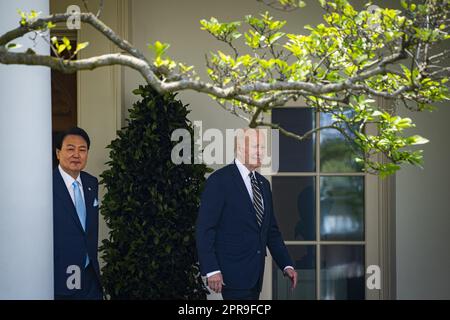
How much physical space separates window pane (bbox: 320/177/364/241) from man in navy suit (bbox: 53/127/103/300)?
7.56 ft

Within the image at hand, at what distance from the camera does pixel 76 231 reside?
269 inches

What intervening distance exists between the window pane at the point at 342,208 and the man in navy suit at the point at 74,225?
231 cm

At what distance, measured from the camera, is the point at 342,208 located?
8375 mm

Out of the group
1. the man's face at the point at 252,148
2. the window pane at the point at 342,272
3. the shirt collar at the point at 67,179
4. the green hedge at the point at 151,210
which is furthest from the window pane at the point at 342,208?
the shirt collar at the point at 67,179

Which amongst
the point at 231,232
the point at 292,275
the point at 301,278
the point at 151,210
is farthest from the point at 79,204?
the point at 301,278

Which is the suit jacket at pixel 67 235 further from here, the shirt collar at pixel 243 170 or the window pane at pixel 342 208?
the window pane at pixel 342 208

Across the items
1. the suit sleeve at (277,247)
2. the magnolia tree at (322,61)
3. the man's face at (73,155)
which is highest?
the magnolia tree at (322,61)

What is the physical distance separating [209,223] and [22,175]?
58.6 inches

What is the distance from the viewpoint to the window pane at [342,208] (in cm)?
836

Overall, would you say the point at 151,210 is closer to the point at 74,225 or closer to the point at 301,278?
the point at 74,225

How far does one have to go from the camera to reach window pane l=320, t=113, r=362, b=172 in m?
8.35

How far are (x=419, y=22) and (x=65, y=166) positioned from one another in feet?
11.5
